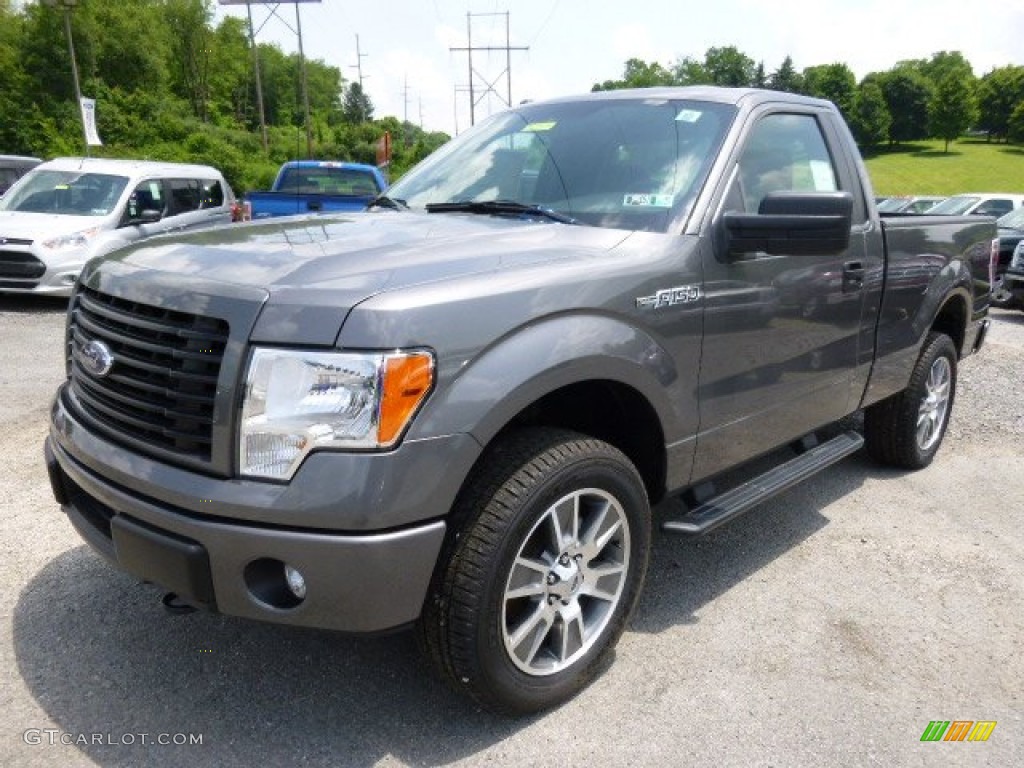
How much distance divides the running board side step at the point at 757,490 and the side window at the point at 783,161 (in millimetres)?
1125

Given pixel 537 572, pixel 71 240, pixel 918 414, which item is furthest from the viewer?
pixel 71 240

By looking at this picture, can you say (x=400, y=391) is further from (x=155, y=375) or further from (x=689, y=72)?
(x=689, y=72)

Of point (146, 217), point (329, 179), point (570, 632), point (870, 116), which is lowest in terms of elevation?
point (570, 632)

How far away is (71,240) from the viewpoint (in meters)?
9.87

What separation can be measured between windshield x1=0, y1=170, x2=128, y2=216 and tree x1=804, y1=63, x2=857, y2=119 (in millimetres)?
83583

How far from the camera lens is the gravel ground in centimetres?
239

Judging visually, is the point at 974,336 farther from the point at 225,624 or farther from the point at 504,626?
the point at 225,624

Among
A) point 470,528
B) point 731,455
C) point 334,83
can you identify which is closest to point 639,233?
point 731,455

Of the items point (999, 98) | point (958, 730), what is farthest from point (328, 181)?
point (999, 98)

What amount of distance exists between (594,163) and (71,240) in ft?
28.8

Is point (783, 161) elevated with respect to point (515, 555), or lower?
elevated

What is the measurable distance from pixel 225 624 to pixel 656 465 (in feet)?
5.56

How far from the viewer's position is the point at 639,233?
2.84 meters

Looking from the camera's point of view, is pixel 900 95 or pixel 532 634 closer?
pixel 532 634
